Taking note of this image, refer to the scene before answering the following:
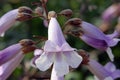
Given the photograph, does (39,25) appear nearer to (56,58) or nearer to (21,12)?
(21,12)

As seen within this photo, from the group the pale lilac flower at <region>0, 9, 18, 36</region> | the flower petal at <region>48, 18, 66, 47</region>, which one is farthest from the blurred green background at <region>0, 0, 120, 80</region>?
the flower petal at <region>48, 18, 66, 47</region>

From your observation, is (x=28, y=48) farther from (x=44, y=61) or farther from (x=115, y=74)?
(x=115, y=74)

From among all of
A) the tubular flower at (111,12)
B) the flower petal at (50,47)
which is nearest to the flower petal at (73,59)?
the flower petal at (50,47)

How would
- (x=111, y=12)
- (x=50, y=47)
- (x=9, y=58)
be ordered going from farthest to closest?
(x=111, y=12) < (x=9, y=58) < (x=50, y=47)

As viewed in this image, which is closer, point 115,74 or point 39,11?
point 39,11

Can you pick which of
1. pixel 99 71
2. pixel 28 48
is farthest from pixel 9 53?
pixel 99 71

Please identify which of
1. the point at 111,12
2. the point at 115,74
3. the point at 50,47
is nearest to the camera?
the point at 50,47
